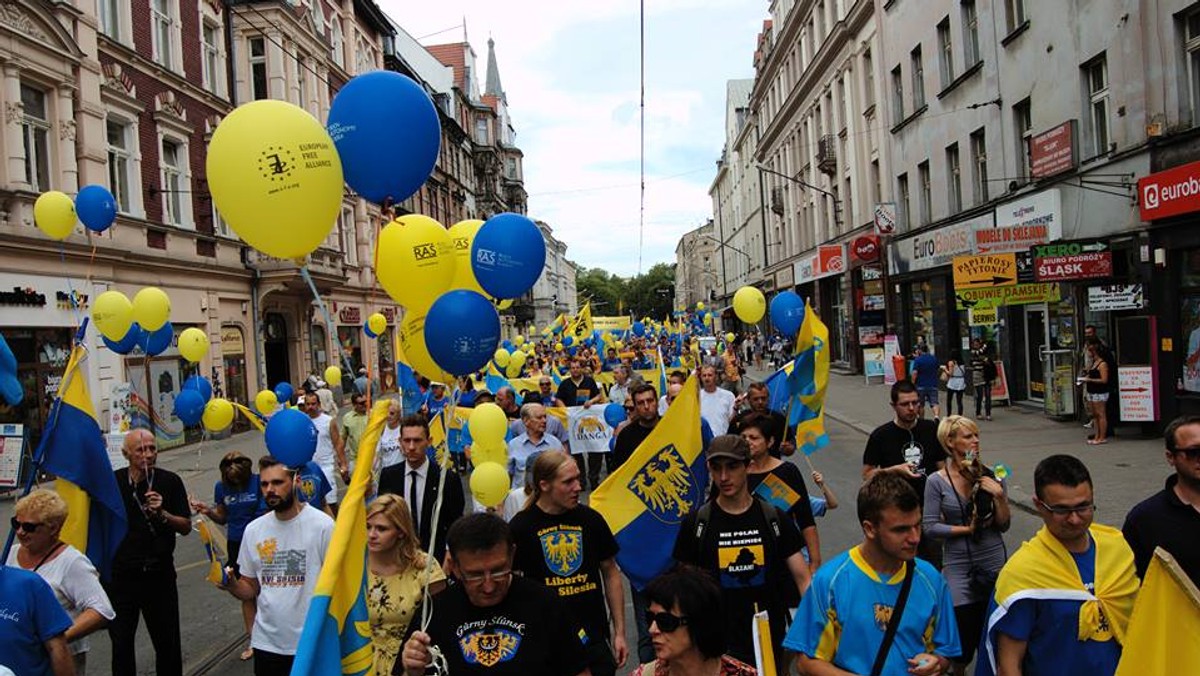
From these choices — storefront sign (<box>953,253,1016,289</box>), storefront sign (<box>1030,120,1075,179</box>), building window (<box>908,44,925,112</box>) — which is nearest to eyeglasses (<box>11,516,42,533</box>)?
storefront sign (<box>953,253,1016,289</box>)

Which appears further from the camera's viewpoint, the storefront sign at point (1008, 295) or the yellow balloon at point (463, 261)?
the storefront sign at point (1008, 295)

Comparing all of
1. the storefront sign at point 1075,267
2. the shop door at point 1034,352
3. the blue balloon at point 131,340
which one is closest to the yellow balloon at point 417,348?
the blue balloon at point 131,340

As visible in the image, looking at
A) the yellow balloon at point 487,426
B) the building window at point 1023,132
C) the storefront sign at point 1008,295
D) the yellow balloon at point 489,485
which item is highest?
the building window at point 1023,132

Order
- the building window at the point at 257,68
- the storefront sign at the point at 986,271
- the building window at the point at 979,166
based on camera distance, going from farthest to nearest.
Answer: the building window at the point at 257,68 → the building window at the point at 979,166 → the storefront sign at the point at 986,271

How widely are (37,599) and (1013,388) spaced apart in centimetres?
1871

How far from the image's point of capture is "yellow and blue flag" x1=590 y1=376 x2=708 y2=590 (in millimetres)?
4957

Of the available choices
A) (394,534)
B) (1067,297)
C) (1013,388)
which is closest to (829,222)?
(1013,388)

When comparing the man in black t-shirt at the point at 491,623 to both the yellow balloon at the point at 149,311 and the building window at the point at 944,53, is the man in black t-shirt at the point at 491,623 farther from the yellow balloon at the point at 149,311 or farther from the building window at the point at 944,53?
the building window at the point at 944,53

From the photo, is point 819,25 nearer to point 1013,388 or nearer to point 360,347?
point 1013,388

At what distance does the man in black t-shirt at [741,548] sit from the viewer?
3838 mm

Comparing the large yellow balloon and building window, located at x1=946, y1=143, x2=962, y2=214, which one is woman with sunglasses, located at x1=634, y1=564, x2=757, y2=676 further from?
building window, located at x1=946, y1=143, x2=962, y2=214

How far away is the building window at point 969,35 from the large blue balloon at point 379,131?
1861cm

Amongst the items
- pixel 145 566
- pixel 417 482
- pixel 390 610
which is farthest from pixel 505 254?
pixel 145 566

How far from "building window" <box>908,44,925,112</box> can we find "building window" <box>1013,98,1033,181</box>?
5570 millimetres
